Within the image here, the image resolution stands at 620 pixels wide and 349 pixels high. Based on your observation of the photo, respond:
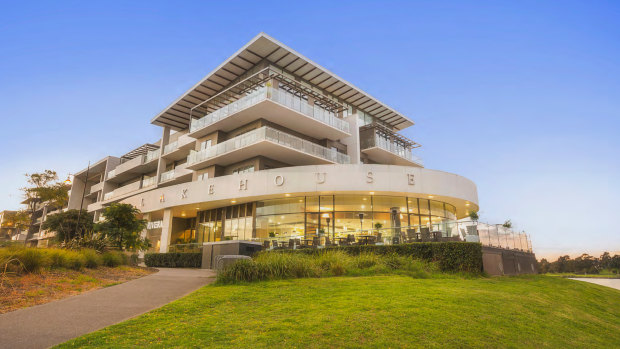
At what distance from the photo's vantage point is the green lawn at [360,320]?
18.2 ft

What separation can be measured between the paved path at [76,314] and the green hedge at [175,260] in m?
15.6

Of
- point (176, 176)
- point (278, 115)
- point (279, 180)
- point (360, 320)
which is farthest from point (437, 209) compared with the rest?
point (176, 176)

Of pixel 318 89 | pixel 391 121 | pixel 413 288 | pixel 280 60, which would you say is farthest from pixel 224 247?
pixel 391 121

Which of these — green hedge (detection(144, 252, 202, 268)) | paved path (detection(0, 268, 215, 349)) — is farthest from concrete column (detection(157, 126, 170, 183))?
paved path (detection(0, 268, 215, 349))

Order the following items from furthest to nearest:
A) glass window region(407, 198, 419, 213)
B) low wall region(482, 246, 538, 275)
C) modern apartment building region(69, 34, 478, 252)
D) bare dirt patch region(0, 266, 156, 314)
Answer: glass window region(407, 198, 419, 213), modern apartment building region(69, 34, 478, 252), low wall region(482, 246, 538, 275), bare dirt patch region(0, 266, 156, 314)

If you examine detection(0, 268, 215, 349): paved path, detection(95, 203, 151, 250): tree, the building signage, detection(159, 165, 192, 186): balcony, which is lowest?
detection(0, 268, 215, 349): paved path

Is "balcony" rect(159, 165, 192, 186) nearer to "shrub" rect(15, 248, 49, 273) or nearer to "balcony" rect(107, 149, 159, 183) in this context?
"balcony" rect(107, 149, 159, 183)

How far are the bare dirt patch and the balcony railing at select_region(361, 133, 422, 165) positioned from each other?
1027 inches

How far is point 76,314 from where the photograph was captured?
700 centimetres

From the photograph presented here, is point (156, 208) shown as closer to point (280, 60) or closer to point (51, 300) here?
point (280, 60)

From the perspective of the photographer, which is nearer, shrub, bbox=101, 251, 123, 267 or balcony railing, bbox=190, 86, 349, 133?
shrub, bbox=101, 251, 123, 267

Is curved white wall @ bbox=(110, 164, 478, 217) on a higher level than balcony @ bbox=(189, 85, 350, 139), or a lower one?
lower

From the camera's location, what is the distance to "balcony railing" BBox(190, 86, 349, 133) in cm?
2719

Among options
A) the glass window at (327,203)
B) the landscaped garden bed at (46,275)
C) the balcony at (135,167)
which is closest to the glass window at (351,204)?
the glass window at (327,203)
